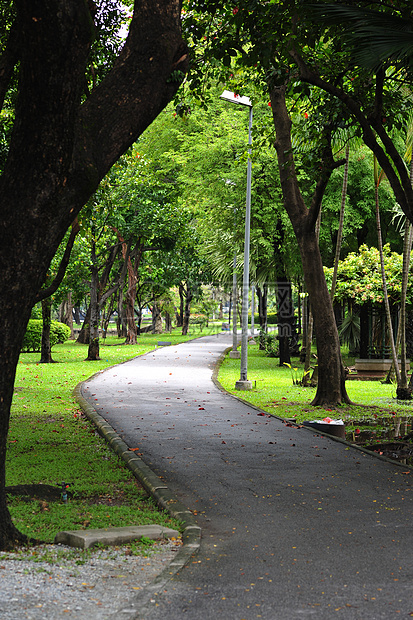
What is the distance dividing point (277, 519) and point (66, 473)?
2771 mm

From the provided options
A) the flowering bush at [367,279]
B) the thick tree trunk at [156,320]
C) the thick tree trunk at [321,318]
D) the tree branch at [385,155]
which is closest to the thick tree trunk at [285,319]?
the flowering bush at [367,279]

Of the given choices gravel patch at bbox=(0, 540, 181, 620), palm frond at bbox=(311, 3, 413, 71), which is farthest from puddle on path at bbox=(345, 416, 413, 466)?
palm frond at bbox=(311, 3, 413, 71)

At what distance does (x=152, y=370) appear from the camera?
71.1 ft

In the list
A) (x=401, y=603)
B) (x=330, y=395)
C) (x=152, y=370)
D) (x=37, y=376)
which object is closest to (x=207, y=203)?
(x=152, y=370)

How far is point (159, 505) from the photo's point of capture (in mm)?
6242

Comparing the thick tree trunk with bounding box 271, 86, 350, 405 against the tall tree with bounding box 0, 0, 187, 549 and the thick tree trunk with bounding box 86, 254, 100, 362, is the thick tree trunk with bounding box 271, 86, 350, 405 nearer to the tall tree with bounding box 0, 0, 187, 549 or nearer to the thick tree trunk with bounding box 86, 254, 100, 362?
the tall tree with bounding box 0, 0, 187, 549

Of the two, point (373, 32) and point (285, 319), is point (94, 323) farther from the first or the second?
point (373, 32)

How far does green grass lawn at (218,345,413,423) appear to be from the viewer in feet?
41.9

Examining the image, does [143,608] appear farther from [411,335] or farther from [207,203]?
[411,335]

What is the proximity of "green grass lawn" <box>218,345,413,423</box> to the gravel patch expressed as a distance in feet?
24.8

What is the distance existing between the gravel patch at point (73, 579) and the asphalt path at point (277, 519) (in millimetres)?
248

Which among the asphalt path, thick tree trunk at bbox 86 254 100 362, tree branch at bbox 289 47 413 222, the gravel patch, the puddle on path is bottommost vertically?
the puddle on path

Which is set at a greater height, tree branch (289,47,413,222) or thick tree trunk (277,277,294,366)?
tree branch (289,47,413,222)

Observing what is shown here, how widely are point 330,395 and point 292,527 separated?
8257 millimetres
